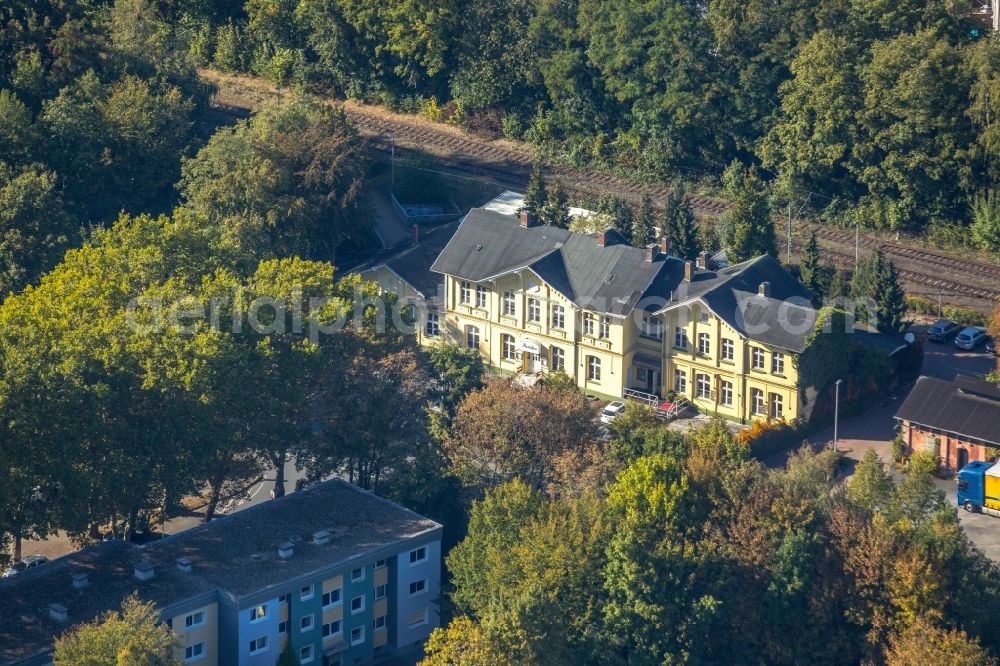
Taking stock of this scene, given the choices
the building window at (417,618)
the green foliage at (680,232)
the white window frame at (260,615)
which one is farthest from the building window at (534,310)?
the white window frame at (260,615)

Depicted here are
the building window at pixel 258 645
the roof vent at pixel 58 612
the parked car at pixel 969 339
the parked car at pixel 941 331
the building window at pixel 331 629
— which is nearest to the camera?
the roof vent at pixel 58 612

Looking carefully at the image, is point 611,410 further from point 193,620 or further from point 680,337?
point 193,620

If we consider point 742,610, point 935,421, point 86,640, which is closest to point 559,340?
point 935,421

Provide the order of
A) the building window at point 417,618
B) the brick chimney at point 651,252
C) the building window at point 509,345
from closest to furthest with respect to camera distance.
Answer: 1. the building window at point 417,618
2. the brick chimney at point 651,252
3. the building window at point 509,345

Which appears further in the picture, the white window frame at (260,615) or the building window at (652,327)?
the building window at (652,327)

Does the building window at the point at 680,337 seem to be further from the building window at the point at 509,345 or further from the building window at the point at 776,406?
the building window at the point at 509,345

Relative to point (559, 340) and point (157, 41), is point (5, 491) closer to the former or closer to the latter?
point (559, 340)
